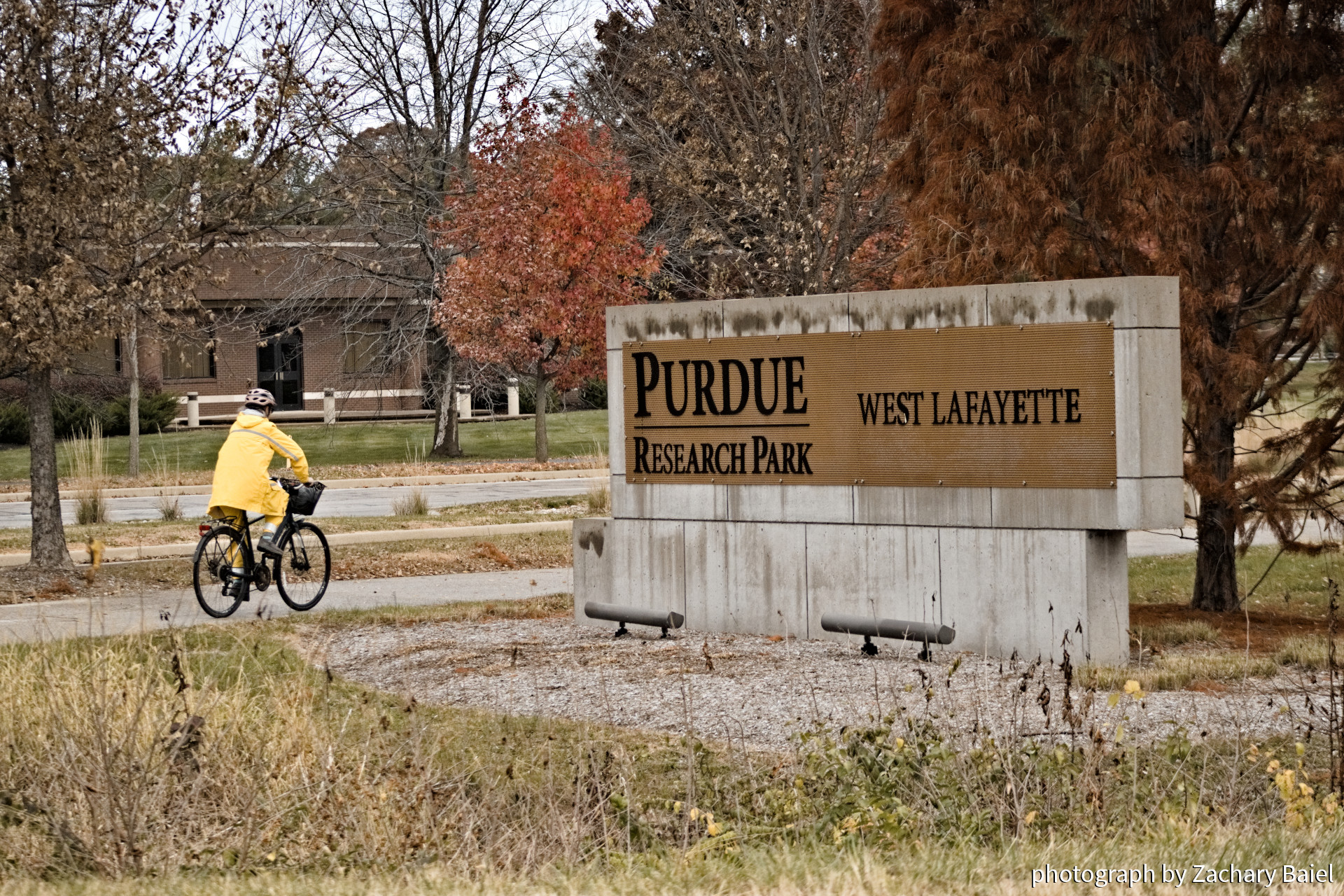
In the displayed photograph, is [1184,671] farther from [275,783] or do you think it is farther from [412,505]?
[412,505]

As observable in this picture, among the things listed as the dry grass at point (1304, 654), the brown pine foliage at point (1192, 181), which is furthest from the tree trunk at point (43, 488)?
the dry grass at point (1304, 654)

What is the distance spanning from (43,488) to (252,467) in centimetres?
340

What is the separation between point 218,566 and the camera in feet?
44.6

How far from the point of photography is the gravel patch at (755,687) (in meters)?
8.09

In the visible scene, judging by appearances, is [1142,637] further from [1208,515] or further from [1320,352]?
[1320,352]

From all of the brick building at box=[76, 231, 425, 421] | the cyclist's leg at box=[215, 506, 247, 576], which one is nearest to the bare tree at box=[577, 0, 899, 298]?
the cyclist's leg at box=[215, 506, 247, 576]

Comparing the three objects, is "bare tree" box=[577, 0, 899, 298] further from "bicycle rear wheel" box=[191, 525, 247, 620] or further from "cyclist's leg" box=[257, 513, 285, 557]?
"bicycle rear wheel" box=[191, 525, 247, 620]

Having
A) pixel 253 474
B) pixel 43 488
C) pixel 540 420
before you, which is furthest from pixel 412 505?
pixel 540 420

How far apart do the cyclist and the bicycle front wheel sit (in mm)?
227

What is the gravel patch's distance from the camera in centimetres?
809

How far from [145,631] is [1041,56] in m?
7.70

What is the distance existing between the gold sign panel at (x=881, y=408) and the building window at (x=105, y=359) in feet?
108

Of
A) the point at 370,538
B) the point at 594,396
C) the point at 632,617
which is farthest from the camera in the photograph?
the point at 594,396

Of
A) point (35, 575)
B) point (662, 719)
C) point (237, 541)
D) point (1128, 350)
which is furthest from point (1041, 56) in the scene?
point (35, 575)
